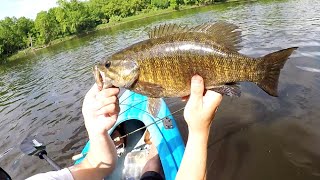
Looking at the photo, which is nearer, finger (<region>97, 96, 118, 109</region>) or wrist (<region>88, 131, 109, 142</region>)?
finger (<region>97, 96, 118, 109</region>)

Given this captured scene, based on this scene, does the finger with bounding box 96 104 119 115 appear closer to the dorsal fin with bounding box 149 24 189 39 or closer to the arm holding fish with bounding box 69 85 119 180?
the arm holding fish with bounding box 69 85 119 180

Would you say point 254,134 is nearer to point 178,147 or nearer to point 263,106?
point 263,106

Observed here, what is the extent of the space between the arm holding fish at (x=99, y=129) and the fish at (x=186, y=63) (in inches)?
5.5

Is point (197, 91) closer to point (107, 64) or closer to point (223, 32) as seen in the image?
point (223, 32)

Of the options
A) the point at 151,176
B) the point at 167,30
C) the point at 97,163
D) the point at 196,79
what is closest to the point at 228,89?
the point at 196,79

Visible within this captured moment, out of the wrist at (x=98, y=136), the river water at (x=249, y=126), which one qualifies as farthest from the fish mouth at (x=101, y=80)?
the river water at (x=249, y=126)

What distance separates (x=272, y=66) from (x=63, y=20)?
3645 inches

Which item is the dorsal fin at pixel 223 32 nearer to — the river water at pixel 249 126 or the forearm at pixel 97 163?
the forearm at pixel 97 163

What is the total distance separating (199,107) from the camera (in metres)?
2.38

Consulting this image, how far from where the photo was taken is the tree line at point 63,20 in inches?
2953

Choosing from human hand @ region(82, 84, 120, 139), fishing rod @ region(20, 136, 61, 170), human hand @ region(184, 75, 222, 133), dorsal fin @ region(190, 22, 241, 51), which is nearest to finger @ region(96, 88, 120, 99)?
human hand @ region(82, 84, 120, 139)

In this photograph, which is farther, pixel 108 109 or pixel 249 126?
pixel 249 126

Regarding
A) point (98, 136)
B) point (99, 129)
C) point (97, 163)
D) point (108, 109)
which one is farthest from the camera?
point (97, 163)

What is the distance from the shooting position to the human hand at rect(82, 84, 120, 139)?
2.56 m
